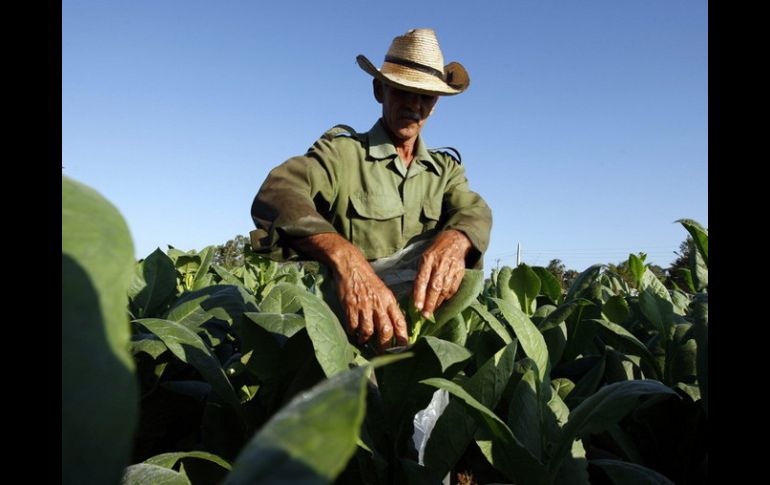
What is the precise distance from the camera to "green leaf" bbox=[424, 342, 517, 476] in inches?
46.9

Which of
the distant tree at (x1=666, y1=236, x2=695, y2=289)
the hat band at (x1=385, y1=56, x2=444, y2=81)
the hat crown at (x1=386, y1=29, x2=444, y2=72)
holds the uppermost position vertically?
the hat crown at (x1=386, y1=29, x2=444, y2=72)

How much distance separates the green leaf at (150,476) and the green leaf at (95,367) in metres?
0.65

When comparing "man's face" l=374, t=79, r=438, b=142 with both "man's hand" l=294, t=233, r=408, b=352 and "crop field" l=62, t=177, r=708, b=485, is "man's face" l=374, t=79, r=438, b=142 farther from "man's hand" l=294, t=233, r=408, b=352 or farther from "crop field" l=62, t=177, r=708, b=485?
"man's hand" l=294, t=233, r=408, b=352

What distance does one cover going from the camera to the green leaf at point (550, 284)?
2.56 meters

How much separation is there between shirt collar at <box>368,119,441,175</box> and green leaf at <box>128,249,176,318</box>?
825 mm

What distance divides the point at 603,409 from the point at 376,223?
4.65ft

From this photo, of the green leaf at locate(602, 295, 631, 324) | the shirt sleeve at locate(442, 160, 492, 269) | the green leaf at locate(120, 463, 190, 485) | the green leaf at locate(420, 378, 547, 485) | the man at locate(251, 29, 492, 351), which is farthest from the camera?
the green leaf at locate(602, 295, 631, 324)

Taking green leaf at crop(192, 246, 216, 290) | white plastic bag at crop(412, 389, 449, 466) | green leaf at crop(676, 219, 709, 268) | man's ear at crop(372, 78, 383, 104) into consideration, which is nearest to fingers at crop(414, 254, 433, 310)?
white plastic bag at crop(412, 389, 449, 466)

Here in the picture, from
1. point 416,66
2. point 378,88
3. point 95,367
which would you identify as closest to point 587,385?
point 416,66

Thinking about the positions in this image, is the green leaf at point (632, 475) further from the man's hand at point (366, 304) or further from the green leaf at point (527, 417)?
the man's hand at point (366, 304)

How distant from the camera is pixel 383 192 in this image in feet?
7.91

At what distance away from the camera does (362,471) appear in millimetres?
1247
